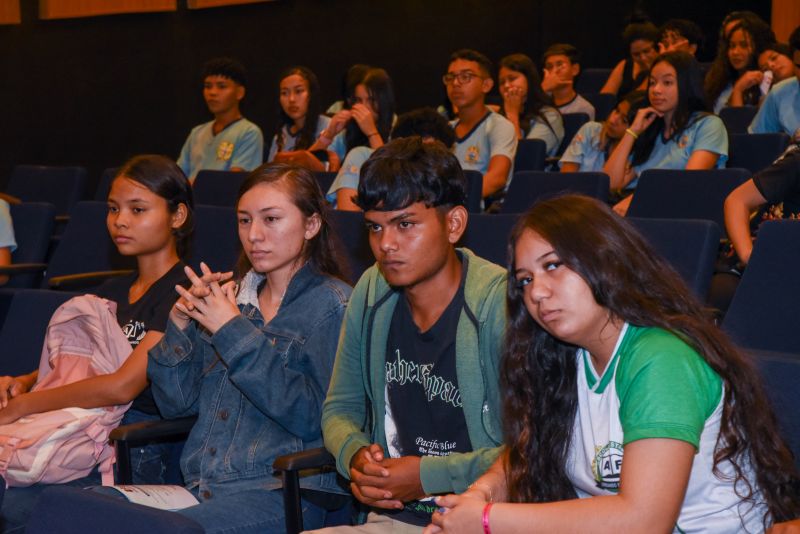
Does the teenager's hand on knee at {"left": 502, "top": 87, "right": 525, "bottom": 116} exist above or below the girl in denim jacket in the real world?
above

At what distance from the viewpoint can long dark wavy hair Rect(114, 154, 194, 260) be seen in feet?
8.81

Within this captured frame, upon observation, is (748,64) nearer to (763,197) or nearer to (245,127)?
(245,127)

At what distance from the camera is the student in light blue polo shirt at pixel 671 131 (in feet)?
14.0

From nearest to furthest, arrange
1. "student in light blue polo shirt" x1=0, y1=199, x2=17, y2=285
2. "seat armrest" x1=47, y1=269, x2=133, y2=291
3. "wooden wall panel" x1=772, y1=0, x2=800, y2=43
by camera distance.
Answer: "seat armrest" x1=47, y1=269, x2=133, y2=291, "student in light blue polo shirt" x1=0, y1=199, x2=17, y2=285, "wooden wall panel" x1=772, y1=0, x2=800, y2=43

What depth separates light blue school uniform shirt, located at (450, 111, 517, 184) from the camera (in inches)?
196

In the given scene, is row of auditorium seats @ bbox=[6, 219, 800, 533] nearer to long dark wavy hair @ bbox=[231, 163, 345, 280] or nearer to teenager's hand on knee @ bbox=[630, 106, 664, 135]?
long dark wavy hair @ bbox=[231, 163, 345, 280]

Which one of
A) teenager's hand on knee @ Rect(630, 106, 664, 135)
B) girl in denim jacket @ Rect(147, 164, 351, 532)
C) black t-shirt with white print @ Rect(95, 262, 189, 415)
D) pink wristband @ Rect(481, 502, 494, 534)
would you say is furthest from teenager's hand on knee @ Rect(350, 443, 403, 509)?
teenager's hand on knee @ Rect(630, 106, 664, 135)

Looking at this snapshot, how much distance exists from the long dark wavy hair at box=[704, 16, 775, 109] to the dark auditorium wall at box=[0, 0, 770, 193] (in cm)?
204

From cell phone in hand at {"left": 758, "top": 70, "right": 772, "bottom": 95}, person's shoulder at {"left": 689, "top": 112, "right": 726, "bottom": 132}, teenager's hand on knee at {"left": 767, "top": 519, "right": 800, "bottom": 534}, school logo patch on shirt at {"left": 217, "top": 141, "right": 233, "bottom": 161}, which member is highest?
cell phone in hand at {"left": 758, "top": 70, "right": 772, "bottom": 95}

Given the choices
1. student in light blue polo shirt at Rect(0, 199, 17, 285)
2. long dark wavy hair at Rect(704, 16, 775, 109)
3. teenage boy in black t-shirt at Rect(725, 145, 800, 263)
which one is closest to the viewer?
teenage boy in black t-shirt at Rect(725, 145, 800, 263)

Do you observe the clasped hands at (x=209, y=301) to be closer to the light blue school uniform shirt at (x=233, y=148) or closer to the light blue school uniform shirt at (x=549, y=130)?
the light blue school uniform shirt at (x=233, y=148)

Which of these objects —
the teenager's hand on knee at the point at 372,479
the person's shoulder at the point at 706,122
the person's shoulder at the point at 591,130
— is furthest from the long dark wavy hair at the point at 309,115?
the teenager's hand on knee at the point at 372,479

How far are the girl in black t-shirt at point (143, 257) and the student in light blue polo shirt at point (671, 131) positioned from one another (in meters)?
2.10

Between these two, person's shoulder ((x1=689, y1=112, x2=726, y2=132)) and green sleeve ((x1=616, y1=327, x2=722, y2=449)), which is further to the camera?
person's shoulder ((x1=689, y1=112, x2=726, y2=132))
